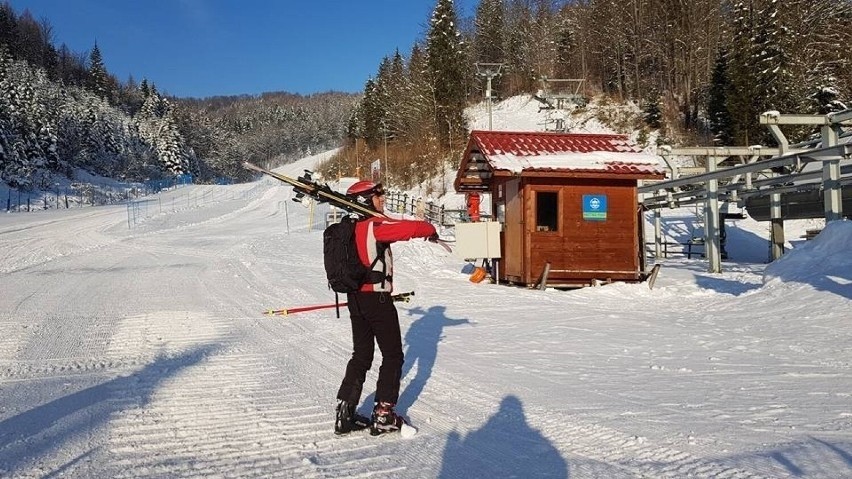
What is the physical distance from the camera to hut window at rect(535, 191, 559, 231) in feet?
46.7

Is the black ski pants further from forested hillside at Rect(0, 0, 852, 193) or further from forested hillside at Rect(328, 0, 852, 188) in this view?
forested hillside at Rect(0, 0, 852, 193)

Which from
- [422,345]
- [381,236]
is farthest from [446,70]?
[381,236]

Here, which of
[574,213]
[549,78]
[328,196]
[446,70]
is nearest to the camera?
[328,196]

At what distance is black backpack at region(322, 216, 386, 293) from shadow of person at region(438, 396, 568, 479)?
1.29 m

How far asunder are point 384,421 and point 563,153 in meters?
11.2

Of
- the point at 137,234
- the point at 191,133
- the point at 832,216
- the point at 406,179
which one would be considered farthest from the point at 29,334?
the point at 191,133

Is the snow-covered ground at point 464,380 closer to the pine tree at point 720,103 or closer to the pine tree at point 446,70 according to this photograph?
the pine tree at point 720,103

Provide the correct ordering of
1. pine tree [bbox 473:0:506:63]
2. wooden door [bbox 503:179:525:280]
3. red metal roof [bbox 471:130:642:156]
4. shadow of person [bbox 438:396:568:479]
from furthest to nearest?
pine tree [bbox 473:0:506:63]
red metal roof [bbox 471:130:642:156]
wooden door [bbox 503:179:525:280]
shadow of person [bbox 438:396:568:479]

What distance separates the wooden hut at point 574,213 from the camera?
1395 centimetres

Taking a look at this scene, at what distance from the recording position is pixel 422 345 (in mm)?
7977

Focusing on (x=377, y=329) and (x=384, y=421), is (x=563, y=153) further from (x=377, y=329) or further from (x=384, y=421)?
(x=384, y=421)

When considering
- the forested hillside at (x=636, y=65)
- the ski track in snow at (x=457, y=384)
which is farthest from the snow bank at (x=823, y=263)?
the forested hillside at (x=636, y=65)

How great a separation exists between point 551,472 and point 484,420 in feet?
3.80

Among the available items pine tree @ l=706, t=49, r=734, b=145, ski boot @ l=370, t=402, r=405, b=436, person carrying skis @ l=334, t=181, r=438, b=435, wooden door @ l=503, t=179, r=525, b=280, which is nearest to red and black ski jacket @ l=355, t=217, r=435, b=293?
person carrying skis @ l=334, t=181, r=438, b=435
